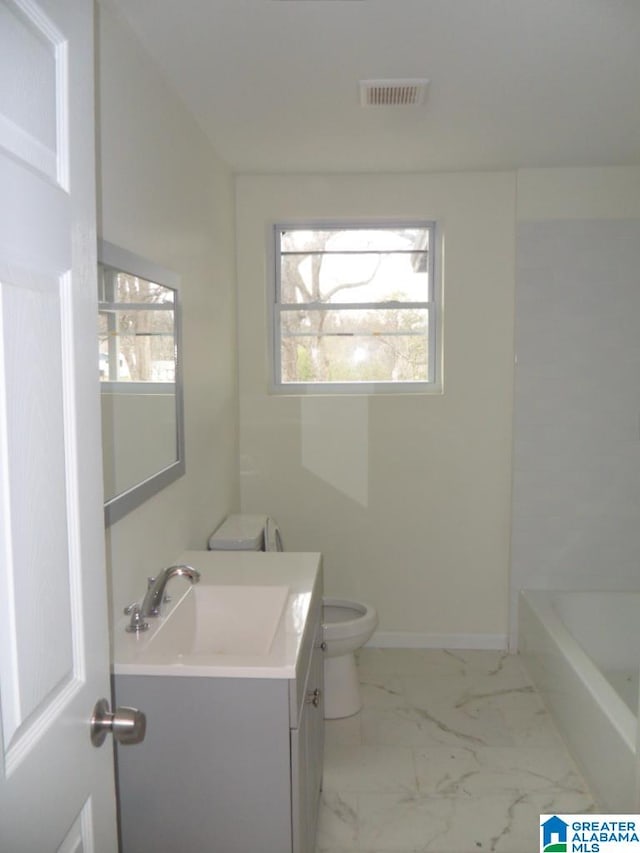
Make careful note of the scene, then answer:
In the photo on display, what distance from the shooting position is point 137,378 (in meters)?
2.15

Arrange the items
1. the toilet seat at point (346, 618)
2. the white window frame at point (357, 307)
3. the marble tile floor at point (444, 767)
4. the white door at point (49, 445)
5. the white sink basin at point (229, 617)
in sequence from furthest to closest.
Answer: the white window frame at point (357, 307), the toilet seat at point (346, 618), the marble tile floor at point (444, 767), the white sink basin at point (229, 617), the white door at point (49, 445)

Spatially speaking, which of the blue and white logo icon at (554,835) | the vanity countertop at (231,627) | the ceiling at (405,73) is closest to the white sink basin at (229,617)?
the vanity countertop at (231,627)

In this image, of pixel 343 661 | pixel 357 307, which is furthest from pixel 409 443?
pixel 343 661

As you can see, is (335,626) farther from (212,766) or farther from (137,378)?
(137,378)

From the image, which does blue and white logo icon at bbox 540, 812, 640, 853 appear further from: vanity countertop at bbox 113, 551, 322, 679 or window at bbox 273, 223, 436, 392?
window at bbox 273, 223, 436, 392

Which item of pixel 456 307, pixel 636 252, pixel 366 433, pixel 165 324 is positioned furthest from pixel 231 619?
pixel 636 252

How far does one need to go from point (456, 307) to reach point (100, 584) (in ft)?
9.35

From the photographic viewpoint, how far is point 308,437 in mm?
3781

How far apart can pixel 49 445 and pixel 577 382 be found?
3.14m

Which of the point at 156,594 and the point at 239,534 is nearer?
the point at 156,594

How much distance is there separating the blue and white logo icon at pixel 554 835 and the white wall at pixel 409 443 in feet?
4.92

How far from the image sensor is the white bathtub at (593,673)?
240 centimetres

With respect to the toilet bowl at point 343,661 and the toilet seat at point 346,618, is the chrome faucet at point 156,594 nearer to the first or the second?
the toilet seat at point 346,618

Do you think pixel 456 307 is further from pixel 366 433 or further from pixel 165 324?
pixel 165 324
